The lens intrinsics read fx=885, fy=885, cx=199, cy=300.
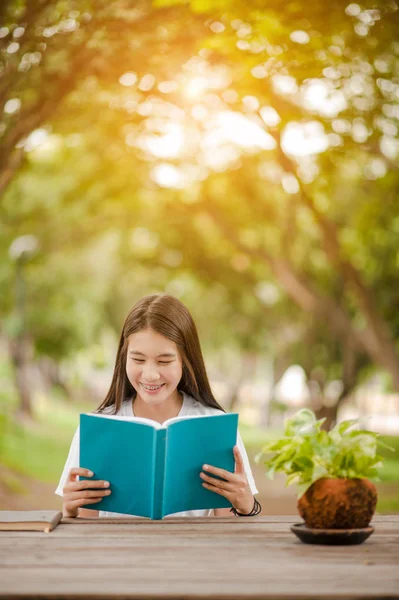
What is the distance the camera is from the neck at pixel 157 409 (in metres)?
3.88

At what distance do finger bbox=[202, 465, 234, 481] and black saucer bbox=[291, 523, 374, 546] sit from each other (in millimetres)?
446

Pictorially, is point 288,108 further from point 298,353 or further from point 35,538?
point 298,353

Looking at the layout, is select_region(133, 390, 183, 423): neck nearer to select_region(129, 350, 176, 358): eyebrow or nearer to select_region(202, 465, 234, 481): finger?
select_region(129, 350, 176, 358): eyebrow

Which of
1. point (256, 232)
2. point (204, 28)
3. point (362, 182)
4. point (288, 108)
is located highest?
point (204, 28)

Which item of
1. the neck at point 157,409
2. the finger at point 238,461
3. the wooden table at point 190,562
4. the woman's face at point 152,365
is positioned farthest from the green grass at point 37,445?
the wooden table at point 190,562

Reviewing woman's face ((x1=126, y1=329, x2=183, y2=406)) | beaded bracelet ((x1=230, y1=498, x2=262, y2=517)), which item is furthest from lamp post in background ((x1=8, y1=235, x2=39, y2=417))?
beaded bracelet ((x1=230, y1=498, x2=262, y2=517))

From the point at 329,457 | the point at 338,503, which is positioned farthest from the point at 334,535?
the point at 329,457

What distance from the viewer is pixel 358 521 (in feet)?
9.14

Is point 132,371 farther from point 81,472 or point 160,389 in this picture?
point 81,472

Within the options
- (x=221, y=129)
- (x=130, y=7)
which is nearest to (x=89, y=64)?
(x=130, y=7)

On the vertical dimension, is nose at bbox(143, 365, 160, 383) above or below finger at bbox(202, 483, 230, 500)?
above

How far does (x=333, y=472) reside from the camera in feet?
9.07

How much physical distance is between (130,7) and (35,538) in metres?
7.77

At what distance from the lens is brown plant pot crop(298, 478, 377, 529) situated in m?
2.73
